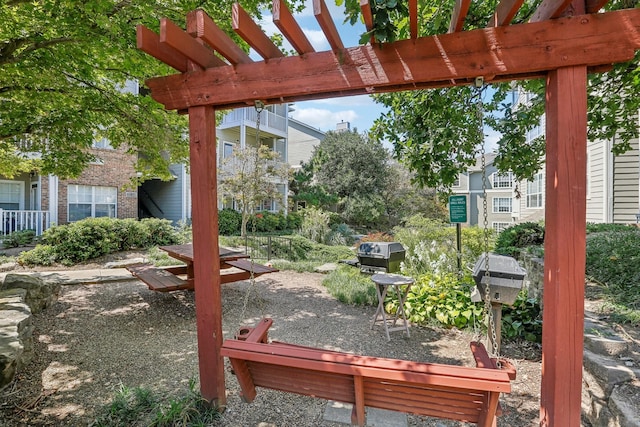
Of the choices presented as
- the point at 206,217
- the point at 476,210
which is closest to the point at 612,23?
the point at 206,217

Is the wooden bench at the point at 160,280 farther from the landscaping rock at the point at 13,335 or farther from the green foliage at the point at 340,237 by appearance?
the green foliage at the point at 340,237

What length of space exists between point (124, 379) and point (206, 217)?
2.00 metres

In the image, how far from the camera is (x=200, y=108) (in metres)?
2.50

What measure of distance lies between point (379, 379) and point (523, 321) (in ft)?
10.4

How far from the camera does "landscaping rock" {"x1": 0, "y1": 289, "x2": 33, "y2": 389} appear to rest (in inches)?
97.8

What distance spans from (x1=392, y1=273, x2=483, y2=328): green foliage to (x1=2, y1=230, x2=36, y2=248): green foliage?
1086 cm

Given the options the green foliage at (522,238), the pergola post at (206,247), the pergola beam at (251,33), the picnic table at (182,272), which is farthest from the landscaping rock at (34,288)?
the green foliage at (522,238)

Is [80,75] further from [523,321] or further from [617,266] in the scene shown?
[617,266]

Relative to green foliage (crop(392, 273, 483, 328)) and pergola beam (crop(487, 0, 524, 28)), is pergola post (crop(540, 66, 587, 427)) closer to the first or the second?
pergola beam (crop(487, 0, 524, 28))

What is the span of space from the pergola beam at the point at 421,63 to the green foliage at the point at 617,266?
331 centimetres

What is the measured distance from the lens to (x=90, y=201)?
11.9 m

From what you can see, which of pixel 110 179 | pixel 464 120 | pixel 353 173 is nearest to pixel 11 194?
pixel 110 179

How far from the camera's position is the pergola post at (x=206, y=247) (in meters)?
2.51

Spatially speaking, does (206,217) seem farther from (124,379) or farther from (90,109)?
(90,109)
